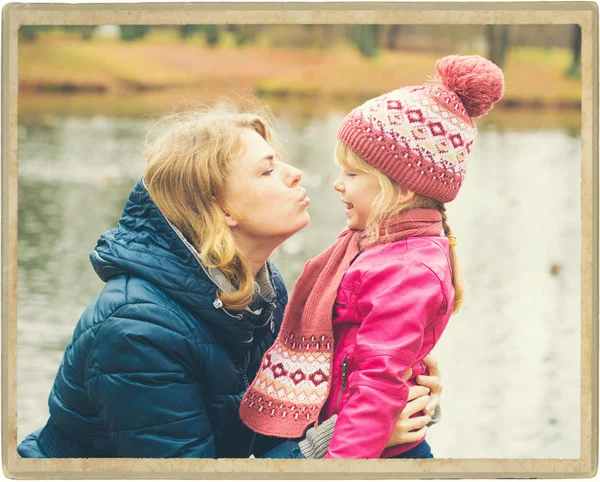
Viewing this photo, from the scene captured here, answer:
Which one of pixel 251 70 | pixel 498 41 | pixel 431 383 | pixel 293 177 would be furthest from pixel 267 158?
pixel 251 70

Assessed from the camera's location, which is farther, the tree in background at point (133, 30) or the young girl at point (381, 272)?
the tree in background at point (133, 30)

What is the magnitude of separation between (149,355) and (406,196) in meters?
0.94

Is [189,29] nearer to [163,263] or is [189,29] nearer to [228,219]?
[228,219]

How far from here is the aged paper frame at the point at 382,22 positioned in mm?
2914

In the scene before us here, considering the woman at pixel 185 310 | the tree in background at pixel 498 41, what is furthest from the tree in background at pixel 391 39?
the woman at pixel 185 310

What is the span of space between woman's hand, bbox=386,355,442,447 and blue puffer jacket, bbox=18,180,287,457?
506 millimetres

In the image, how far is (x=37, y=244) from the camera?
914cm

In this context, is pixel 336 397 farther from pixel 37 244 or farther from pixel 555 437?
pixel 37 244

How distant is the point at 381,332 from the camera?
8.36 feet

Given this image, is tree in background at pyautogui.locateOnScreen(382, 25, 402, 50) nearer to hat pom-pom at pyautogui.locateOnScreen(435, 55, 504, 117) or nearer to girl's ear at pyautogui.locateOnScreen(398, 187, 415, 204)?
hat pom-pom at pyautogui.locateOnScreen(435, 55, 504, 117)

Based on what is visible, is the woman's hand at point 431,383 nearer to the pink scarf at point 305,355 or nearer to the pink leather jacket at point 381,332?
the pink leather jacket at point 381,332

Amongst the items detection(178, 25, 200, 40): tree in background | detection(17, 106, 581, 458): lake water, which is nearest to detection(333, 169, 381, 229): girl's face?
detection(17, 106, 581, 458): lake water

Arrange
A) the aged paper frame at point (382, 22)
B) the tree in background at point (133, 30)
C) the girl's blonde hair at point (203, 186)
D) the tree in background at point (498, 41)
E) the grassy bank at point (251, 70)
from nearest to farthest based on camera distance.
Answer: the girl's blonde hair at point (203, 186) < the aged paper frame at point (382, 22) < the tree in background at point (133, 30) < the tree in background at point (498, 41) < the grassy bank at point (251, 70)

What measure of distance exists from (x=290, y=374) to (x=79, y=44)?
5.71m
